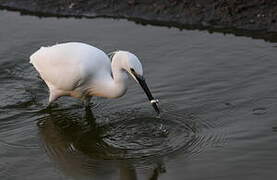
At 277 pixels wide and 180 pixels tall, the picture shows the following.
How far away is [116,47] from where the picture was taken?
27.5 feet

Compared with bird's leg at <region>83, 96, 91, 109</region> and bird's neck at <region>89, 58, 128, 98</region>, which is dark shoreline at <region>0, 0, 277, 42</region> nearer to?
bird's leg at <region>83, 96, 91, 109</region>

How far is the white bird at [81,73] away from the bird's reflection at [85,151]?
26cm

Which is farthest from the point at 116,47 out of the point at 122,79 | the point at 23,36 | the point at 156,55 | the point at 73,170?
the point at 73,170

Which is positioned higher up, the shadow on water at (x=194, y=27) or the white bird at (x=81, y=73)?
the shadow on water at (x=194, y=27)

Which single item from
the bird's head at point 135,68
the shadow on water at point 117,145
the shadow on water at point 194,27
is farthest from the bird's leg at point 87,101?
the shadow on water at point 194,27

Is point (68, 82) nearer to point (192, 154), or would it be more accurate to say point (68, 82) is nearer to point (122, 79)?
point (122, 79)

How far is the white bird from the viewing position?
6.34 meters

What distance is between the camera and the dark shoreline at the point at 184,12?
28.5 feet

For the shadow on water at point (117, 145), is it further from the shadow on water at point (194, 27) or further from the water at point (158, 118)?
the shadow on water at point (194, 27)

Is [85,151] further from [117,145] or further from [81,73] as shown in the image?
[81,73]

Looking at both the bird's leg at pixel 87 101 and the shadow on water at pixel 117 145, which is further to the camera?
the bird's leg at pixel 87 101

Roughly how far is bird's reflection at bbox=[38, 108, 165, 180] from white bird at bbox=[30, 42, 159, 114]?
26 centimetres

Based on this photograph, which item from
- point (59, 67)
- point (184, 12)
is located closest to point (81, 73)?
point (59, 67)

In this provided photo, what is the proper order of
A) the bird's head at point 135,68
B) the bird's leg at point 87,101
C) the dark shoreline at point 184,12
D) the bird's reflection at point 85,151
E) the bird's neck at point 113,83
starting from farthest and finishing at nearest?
1. the dark shoreline at point 184,12
2. the bird's leg at point 87,101
3. the bird's neck at point 113,83
4. the bird's head at point 135,68
5. the bird's reflection at point 85,151
